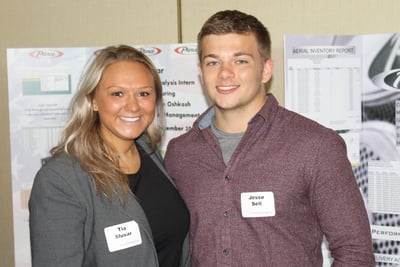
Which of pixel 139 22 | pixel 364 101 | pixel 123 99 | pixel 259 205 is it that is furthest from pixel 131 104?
pixel 364 101

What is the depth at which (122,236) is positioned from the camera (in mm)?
1732

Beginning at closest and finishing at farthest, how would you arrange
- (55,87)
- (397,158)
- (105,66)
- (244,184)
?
(244,184) < (105,66) < (397,158) < (55,87)

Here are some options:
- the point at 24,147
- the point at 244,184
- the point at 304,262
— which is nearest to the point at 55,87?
the point at 24,147

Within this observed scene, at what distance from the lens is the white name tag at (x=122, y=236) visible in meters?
1.72

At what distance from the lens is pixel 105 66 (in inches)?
75.4

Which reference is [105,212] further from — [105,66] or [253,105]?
[253,105]

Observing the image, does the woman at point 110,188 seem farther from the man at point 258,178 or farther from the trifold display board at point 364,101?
the trifold display board at point 364,101

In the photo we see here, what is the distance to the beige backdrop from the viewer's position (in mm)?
2629

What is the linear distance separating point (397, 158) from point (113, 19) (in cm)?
186

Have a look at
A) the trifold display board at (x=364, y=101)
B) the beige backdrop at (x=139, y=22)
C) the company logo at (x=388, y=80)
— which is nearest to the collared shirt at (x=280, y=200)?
the trifold display board at (x=364, y=101)

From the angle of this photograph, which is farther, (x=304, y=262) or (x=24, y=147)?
(x=24, y=147)

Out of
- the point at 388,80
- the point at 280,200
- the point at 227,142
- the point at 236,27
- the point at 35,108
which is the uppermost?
the point at 236,27

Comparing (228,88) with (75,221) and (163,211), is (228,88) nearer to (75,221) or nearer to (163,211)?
(163,211)

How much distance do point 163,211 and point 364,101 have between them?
1.30m
